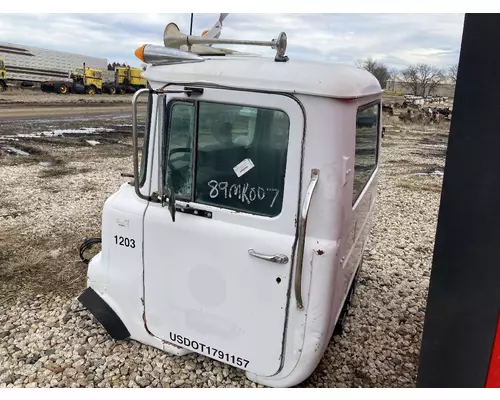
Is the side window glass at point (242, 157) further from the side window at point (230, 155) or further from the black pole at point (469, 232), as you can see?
the black pole at point (469, 232)

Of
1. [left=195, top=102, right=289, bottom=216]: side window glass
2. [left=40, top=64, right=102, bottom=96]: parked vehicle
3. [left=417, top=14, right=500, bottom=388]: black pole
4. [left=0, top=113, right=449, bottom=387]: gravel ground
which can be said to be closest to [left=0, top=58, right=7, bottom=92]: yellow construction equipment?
[left=40, top=64, right=102, bottom=96]: parked vehicle

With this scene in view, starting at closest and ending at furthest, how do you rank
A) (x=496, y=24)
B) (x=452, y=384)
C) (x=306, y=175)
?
(x=496, y=24) → (x=452, y=384) → (x=306, y=175)

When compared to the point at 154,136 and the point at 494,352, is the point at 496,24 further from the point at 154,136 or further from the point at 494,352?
the point at 154,136

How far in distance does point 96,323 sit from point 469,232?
312 cm

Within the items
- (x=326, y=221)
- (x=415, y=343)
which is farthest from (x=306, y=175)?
(x=415, y=343)

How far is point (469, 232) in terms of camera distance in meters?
1.41

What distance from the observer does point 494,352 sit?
1.49m

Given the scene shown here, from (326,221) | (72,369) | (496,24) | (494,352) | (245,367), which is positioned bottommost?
(72,369)

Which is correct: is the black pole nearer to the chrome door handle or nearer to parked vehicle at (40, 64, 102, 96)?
the chrome door handle

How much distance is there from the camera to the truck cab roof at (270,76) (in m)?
2.21

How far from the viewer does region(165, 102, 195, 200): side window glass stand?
2586mm

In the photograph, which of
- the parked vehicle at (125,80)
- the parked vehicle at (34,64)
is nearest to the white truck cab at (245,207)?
the parked vehicle at (34,64)

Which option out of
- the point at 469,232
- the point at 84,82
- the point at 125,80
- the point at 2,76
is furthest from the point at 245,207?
the point at 125,80

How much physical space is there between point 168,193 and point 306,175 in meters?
0.91
